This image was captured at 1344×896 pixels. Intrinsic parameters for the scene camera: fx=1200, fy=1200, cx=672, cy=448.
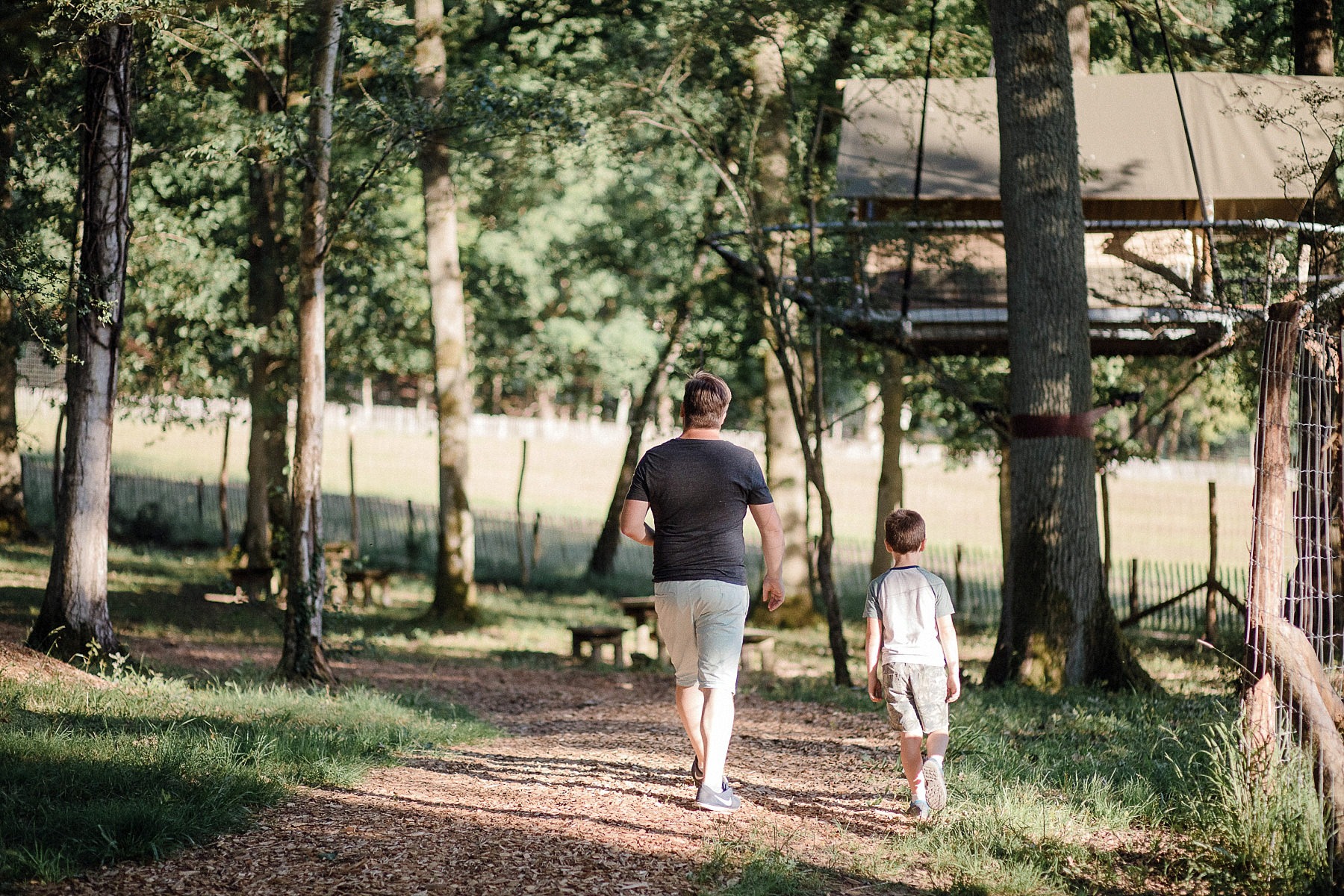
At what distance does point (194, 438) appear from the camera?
44094 mm

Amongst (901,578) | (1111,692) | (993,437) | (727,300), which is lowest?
(1111,692)

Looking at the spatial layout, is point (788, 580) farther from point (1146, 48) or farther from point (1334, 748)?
point (1334, 748)

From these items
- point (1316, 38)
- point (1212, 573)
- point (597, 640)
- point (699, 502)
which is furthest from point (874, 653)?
point (1212, 573)

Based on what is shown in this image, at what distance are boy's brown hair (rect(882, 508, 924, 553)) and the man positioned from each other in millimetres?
555

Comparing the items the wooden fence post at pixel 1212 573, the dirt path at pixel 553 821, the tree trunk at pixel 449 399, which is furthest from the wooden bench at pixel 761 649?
the wooden fence post at pixel 1212 573

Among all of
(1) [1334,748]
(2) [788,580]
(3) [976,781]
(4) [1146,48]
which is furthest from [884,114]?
(1) [1334,748]

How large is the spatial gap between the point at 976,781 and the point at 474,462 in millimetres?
41594

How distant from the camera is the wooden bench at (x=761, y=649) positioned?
1216cm

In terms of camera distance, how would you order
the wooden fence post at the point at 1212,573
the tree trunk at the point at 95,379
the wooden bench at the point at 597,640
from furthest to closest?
the wooden fence post at the point at 1212,573 < the wooden bench at the point at 597,640 < the tree trunk at the point at 95,379

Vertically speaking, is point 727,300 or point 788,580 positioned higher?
point 727,300

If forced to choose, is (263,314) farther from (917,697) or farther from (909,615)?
(917,697)

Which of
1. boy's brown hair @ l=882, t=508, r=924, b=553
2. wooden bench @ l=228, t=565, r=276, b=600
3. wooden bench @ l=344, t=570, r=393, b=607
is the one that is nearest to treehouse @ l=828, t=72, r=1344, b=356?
boy's brown hair @ l=882, t=508, r=924, b=553

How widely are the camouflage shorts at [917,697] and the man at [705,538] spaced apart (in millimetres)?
681

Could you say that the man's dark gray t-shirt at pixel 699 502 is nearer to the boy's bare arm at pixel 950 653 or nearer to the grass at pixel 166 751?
the boy's bare arm at pixel 950 653
